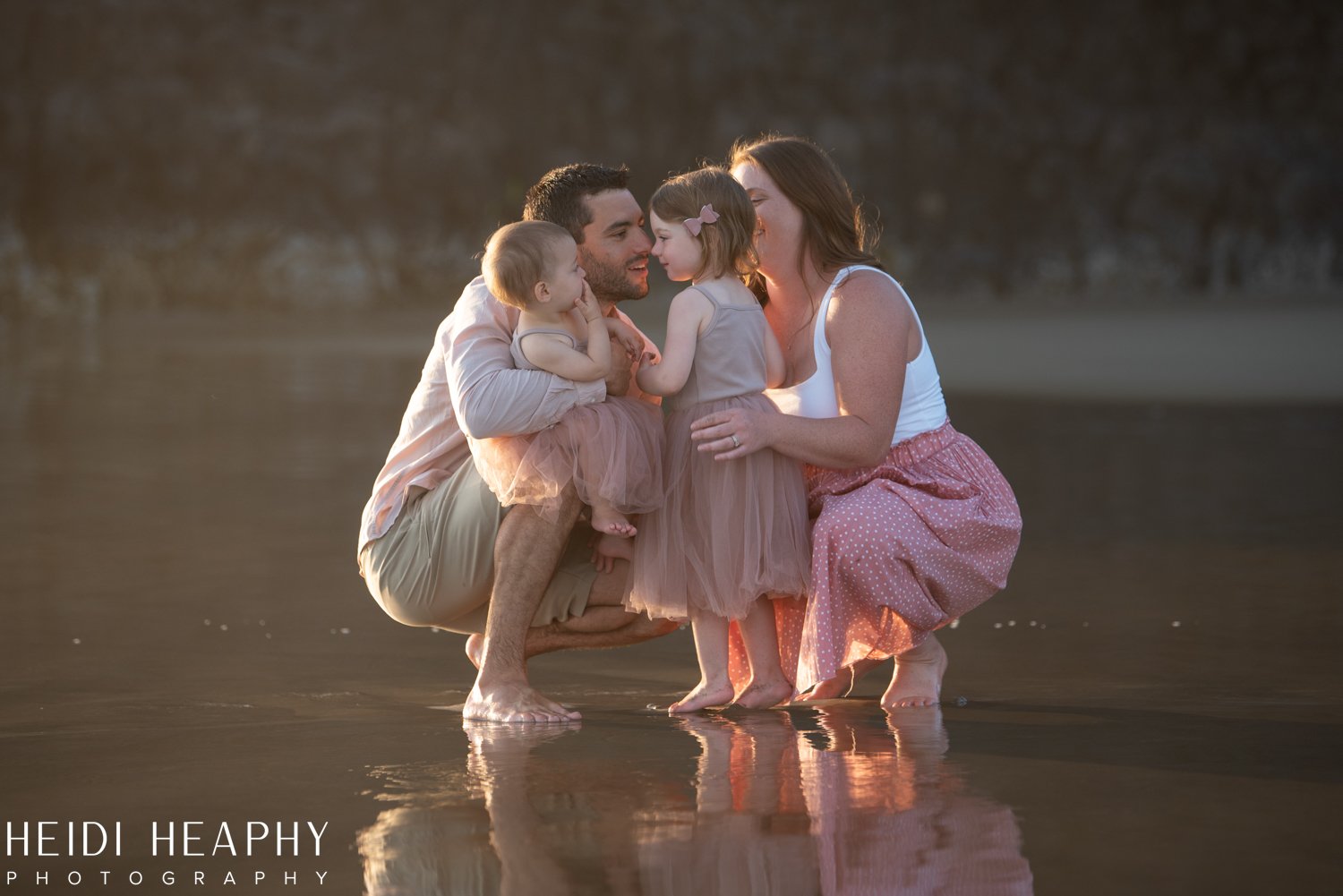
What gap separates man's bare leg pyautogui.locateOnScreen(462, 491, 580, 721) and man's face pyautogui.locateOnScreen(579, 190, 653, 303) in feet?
1.48

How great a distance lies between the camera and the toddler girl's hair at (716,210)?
3482 mm

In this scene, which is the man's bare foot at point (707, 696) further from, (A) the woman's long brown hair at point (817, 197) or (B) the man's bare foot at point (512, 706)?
(A) the woman's long brown hair at point (817, 197)

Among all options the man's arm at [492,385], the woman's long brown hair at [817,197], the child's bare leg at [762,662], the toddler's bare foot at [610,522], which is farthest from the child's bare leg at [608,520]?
the woman's long brown hair at [817,197]

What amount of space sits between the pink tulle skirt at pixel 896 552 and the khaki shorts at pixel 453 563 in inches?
14.5

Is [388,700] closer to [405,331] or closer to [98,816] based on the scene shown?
[98,816]

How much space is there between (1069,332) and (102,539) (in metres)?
16.4

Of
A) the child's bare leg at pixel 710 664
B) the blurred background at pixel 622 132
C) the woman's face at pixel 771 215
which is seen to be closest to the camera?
the child's bare leg at pixel 710 664

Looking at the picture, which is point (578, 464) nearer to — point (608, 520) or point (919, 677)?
point (608, 520)

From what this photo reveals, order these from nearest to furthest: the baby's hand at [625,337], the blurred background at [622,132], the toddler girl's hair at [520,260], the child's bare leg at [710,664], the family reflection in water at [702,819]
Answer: the family reflection in water at [702,819] → the toddler girl's hair at [520,260] → the child's bare leg at [710,664] → the baby's hand at [625,337] → the blurred background at [622,132]

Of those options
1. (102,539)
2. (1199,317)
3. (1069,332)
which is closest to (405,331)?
(1069,332)

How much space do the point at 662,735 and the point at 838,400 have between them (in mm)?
764

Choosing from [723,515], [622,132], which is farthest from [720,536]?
[622,132]

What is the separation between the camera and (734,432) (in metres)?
3.37

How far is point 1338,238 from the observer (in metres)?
31.2
